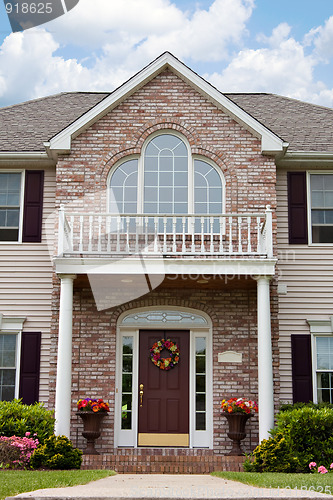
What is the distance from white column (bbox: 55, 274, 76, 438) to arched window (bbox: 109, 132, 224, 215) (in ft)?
7.48

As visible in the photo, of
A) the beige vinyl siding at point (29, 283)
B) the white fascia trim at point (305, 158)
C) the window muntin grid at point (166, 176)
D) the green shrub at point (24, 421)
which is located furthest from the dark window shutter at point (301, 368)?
the beige vinyl siding at point (29, 283)

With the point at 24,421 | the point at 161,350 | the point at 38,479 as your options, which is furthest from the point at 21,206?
the point at 38,479

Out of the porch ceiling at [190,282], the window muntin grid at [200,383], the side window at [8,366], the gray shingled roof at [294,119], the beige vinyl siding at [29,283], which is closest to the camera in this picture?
the porch ceiling at [190,282]

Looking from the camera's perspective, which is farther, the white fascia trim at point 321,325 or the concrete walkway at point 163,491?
the white fascia trim at point 321,325

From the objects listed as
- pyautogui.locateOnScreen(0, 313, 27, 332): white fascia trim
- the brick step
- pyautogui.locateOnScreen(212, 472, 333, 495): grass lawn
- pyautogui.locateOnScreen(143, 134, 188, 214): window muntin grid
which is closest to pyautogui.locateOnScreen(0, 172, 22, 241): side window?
pyautogui.locateOnScreen(0, 313, 27, 332): white fascia trim

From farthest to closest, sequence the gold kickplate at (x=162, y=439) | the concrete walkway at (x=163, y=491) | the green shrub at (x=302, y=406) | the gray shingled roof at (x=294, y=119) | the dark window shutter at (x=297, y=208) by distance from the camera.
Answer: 1. the gray shingled roof at (x=294, y=119)
2. the dark window shutter at (x=297, y=208)
3. the gold kickplate at (x=162, y=439)
4. the green shrub at (x=302, y=406)
5. the concrete walkway at (x=163, y=491)

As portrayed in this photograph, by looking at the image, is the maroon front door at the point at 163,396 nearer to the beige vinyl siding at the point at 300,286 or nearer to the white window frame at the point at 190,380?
the white window frame at the point at 190,380

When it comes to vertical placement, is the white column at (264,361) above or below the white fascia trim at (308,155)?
below

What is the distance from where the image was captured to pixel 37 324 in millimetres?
13133

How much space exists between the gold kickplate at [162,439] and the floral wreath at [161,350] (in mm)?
1300

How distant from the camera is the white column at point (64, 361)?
11148mm

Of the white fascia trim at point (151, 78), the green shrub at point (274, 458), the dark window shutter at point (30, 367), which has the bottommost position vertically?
the green shrub at point (274, 458)

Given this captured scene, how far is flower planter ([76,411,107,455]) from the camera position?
11742 millimetres

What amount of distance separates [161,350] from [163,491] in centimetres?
525
